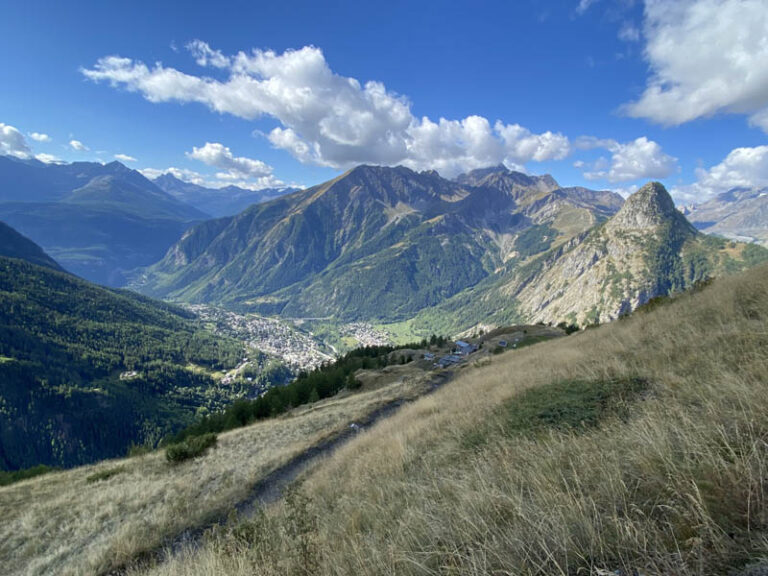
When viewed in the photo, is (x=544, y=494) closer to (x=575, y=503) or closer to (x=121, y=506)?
(x=575, y=503)

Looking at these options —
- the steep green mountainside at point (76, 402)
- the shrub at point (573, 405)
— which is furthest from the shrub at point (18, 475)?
the steep green mountainside at point (76, 402)

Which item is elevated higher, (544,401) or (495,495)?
(495,495)

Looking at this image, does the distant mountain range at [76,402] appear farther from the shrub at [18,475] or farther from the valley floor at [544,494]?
the valley floor at [544,494]

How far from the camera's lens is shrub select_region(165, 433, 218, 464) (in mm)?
18656

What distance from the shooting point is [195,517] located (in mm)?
10375

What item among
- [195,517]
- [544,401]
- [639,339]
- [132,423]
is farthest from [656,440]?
[132,423]

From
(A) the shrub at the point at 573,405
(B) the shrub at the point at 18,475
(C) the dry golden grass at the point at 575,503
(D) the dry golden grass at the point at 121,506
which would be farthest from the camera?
(B) the shrub at the point at 18,475

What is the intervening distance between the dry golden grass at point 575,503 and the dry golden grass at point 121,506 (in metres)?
5.28

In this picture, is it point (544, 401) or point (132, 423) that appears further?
point (132, 423)

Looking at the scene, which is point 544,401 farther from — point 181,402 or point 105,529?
point 181,402

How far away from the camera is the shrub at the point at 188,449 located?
18.7 meters

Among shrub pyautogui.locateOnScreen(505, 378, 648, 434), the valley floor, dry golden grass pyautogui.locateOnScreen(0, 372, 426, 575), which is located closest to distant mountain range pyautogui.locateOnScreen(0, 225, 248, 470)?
dry golden grass pyautogui.locateOnScreen(0, 372, 426, 575)

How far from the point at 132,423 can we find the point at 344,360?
13434 cm

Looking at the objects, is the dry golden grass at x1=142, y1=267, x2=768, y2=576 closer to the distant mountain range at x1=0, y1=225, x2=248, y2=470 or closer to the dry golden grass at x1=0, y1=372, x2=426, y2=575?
the dry golden grass at x1=0, y1=372, x2=426, y2=575
